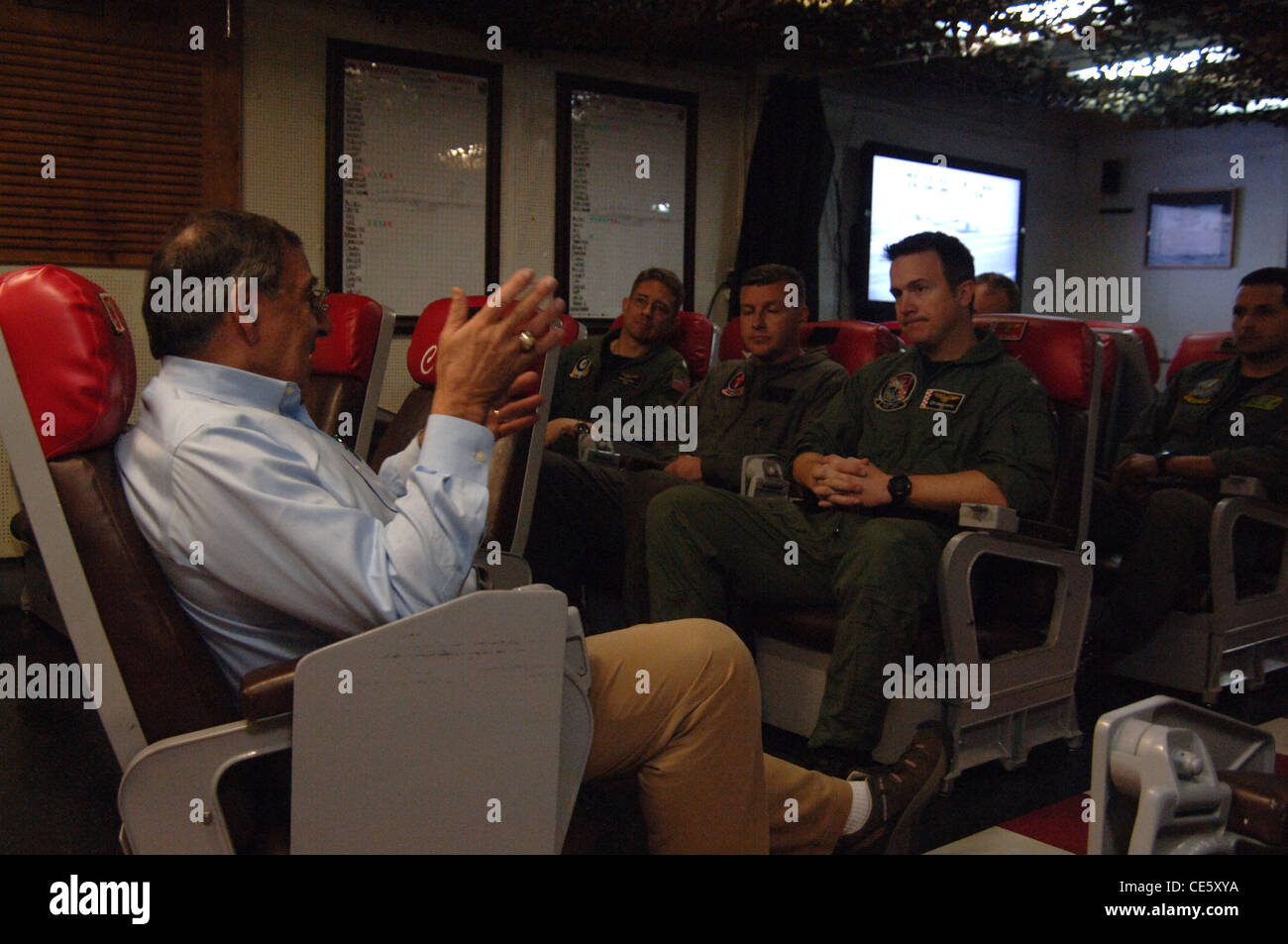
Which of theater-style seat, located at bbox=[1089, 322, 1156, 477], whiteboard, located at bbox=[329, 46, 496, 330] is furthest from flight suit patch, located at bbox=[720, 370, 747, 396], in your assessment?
whiteboard, located at bbox=[329, 46, 496, 330]

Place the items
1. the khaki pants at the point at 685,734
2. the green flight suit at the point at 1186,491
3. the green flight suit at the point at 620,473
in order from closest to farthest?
1. the khaki pants at the point at 685,734
2. the green flight suit at the point at 1186,491
3. the green flight suit at the point at 620,473

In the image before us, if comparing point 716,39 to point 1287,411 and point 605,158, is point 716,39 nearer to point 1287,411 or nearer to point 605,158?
point 605,158

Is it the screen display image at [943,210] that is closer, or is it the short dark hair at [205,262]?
the short dark hair at [205,262]

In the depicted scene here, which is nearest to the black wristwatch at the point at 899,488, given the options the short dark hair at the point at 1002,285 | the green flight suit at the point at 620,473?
the green flight suit at the point at 620,473

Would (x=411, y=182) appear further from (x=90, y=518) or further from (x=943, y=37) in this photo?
(x=90, y=518)

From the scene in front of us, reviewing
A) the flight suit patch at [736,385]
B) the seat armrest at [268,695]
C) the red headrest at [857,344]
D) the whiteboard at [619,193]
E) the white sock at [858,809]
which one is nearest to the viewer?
the seat armrest at [268,695]

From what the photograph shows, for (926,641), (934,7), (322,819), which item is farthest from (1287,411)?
(322,819)

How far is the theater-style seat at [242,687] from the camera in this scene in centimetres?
113

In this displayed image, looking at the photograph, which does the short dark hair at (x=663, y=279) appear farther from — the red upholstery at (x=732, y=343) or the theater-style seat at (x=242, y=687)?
the theater-style seat at (x=242, y=687)

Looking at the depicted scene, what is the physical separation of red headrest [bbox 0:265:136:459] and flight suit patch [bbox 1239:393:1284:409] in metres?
3.07

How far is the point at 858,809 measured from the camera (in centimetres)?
175

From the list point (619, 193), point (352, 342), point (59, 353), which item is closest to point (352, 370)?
point (352, 342)

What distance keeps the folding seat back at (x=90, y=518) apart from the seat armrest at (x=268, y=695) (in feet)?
0.46
